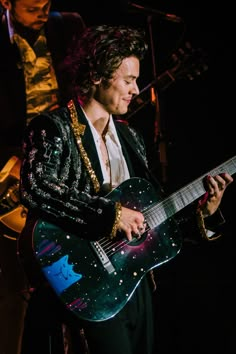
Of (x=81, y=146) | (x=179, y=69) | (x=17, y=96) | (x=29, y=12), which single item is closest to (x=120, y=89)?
(x=81, y=146)

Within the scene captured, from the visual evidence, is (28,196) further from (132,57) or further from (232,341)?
(232,341)

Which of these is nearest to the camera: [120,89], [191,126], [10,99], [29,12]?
[120,89]

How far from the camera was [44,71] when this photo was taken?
3.36m

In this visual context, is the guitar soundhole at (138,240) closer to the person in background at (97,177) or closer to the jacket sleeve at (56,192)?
the person in background at (97,177)

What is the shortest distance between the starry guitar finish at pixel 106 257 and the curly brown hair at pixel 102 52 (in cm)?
58

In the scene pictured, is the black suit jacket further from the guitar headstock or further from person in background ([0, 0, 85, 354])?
the guitar headstock

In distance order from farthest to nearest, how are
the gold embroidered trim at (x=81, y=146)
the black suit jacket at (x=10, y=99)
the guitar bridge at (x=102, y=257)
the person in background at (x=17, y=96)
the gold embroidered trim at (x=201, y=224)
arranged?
the black suit jacket at (x=10, y=99) < the person in background at (x=17, y=96) < the gold embroidered trim at (x=201, y=224) < the gold embroidered trim at (x=81, y=146) < the guitar bridge at (x=102, y=257)

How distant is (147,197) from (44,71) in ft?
5.20

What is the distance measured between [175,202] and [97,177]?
1.60ft

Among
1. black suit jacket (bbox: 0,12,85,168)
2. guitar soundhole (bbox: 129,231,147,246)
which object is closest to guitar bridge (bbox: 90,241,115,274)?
guitar soundhole (bbox: 129,231,147,246)

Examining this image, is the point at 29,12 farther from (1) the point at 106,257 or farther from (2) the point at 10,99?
(1) the point at 106,257

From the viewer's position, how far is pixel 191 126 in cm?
459

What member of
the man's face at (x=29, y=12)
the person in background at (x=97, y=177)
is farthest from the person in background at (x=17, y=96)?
the person in background at (x=97, y=177)

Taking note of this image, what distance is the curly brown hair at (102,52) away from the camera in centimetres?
227
